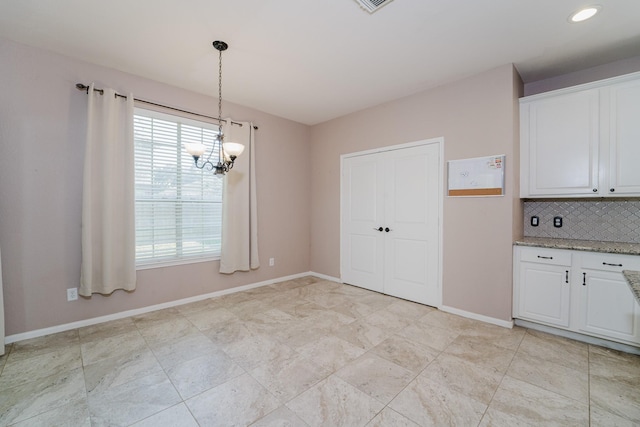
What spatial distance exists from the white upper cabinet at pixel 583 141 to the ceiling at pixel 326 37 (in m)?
0.42

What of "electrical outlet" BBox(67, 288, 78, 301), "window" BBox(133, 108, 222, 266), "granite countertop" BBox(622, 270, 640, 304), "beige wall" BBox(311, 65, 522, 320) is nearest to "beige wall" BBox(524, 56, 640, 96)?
"beige wall" BBox(311, 65, 522, 320)

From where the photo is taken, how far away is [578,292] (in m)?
2.51

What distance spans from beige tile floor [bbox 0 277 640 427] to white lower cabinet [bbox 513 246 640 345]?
18 centimetres

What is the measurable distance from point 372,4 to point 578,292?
308 centimetres

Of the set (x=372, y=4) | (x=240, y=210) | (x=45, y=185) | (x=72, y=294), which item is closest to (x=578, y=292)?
(x=372, y=4)

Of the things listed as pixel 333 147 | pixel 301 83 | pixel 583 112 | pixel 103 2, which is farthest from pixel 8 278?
pixel 583 112

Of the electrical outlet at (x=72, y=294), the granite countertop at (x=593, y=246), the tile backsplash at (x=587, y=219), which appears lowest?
the electrical outlet at (x=72, y=294)

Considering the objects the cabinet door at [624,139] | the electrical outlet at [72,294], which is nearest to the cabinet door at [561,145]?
the cabinet door at [624,139]

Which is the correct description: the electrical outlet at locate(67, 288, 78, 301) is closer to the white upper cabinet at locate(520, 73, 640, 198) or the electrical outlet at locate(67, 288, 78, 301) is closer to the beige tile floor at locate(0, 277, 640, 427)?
the beige tile floor at locate(0, 277, 640, 427)

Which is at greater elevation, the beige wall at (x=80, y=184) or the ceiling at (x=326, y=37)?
the ceiling at (x=326, y=37)

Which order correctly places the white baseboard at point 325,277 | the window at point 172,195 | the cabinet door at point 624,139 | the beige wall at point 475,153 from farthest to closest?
the white baseboard at point 325,277 < the window at point 172,195 < the beige wall at point 475,153 < the cabinet door at point 624,139

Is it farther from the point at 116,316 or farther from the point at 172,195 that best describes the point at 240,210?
the point at 116,316

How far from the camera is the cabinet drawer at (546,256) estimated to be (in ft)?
8.41

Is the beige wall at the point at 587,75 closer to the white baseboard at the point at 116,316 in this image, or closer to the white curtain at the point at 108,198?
the white baseboard at the point at 116,316
